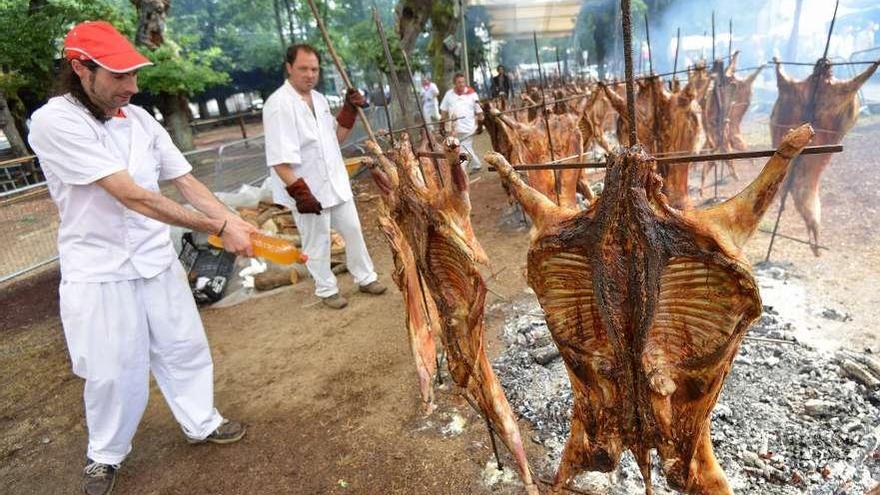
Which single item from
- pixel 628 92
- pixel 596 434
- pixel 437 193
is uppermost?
pixel 628 92

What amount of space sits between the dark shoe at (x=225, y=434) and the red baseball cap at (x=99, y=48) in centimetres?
247

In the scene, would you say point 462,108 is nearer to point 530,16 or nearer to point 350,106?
point 350,106

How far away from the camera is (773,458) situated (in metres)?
2.56

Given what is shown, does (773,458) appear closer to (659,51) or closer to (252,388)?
(252,388)

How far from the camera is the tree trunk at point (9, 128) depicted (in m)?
13.5

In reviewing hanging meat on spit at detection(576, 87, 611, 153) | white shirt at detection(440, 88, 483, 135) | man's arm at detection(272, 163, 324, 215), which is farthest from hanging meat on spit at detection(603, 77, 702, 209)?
white shirt at detection(440, 88, 483, 135)

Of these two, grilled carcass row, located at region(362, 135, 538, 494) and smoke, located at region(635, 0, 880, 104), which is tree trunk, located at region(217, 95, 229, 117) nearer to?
smoke, located at region(635, 0, 880, 104)

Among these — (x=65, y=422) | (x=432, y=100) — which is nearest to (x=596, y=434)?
(x=65, y=422)

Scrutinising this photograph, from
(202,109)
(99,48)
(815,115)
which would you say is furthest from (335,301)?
(202,109)

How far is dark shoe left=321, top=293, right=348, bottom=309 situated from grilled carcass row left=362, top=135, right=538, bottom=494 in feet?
9.96

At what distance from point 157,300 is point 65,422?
2.00 m

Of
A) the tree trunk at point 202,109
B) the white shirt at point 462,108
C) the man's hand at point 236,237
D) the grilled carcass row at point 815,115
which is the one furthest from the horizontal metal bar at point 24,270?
the tree trunk at point 202,109

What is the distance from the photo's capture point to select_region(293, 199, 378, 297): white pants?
5164 millimetres

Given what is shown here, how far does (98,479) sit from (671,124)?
5.65 metres
